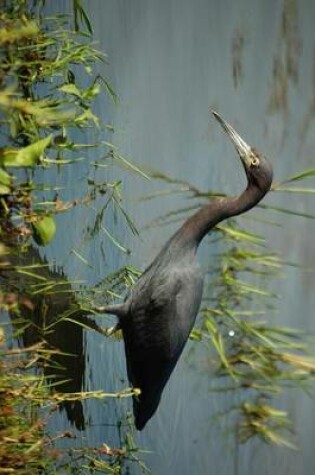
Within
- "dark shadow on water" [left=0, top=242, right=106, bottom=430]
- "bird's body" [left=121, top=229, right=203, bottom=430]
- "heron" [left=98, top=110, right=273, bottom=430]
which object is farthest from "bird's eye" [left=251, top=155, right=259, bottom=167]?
"dark shadow on water" [left=0, top=242, right=106, bottom=430]

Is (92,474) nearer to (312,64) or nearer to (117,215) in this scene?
(117,215)

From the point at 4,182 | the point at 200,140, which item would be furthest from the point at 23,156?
the point at 200,140

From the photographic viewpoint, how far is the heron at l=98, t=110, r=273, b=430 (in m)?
1.06

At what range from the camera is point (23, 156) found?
0.88 m

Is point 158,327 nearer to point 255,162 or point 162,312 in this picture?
point 162,312

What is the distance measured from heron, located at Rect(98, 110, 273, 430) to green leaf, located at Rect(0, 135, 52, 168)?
0.23m

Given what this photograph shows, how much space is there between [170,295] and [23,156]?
0.25 metres

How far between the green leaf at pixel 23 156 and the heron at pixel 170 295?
23 cm

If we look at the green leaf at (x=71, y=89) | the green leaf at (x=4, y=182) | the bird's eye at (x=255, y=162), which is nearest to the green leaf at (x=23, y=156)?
the green leaf at (x=4, y=182)

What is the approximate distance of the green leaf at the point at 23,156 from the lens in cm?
87

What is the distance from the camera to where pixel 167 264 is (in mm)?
1066

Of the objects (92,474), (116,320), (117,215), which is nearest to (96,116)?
(117,215)

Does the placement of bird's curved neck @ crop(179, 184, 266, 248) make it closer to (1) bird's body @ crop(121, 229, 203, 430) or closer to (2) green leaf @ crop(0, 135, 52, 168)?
(1) bird's body @ crop(121, 229, 203, 430)

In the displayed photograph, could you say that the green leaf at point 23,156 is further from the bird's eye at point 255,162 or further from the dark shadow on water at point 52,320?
the bird's eye at point 255,162
